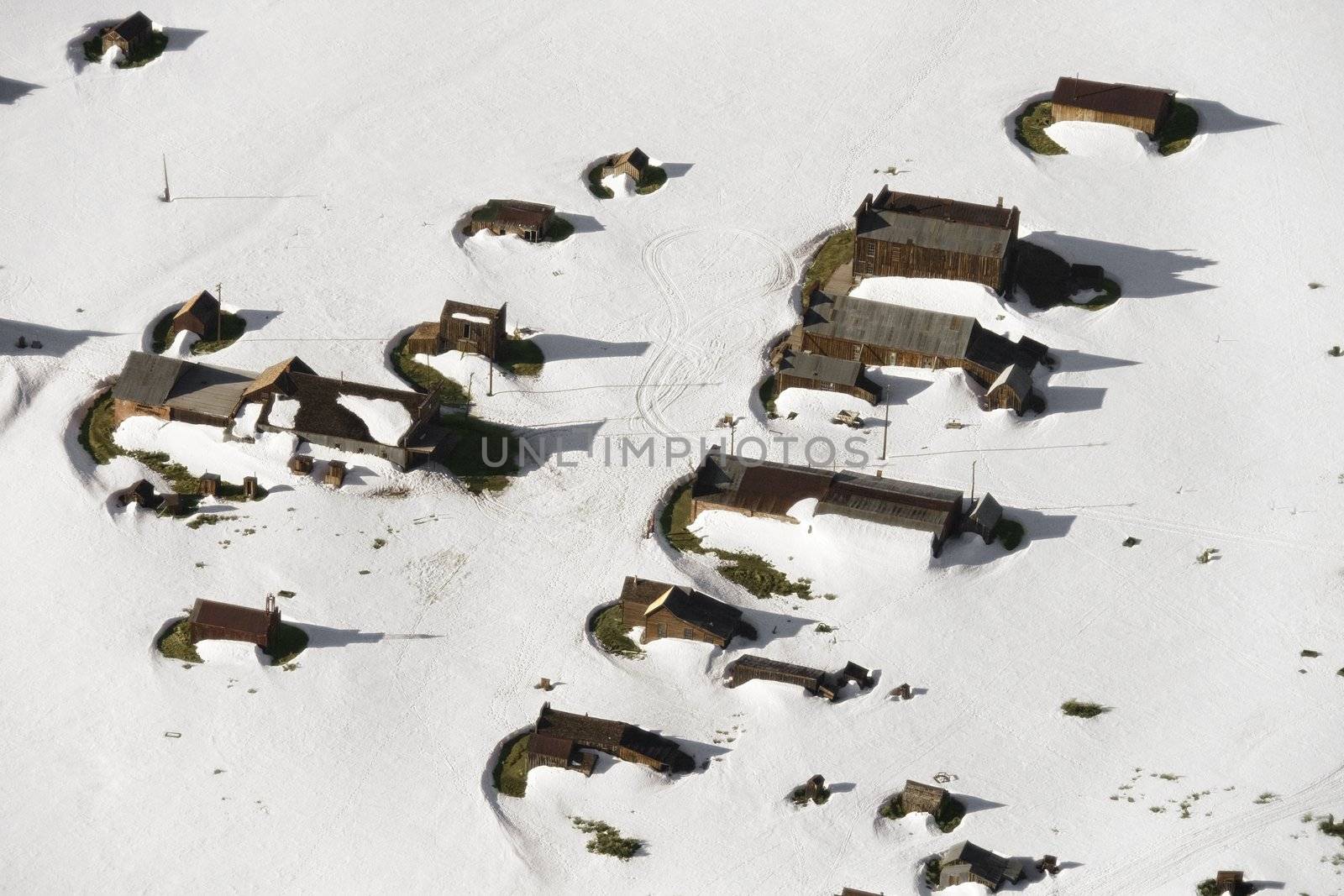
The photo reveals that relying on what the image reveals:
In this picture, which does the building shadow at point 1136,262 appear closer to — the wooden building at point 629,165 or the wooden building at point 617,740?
the wooden building at point 629,165

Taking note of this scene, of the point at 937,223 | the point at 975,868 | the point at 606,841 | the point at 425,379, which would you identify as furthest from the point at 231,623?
the point at 937,223

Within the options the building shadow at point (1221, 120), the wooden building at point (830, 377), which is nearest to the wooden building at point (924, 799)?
the wooden building at point (830, 377)

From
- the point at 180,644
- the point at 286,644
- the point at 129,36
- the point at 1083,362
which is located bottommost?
the point at 180,644

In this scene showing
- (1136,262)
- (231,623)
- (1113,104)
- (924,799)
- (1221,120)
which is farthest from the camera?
(1221,120)

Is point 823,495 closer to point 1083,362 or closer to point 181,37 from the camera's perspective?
point 1083,362

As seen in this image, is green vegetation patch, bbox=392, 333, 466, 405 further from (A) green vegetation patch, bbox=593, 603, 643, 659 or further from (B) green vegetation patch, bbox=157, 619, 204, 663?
(B) green vegetation patch, bbox=157, 619, 204, 663

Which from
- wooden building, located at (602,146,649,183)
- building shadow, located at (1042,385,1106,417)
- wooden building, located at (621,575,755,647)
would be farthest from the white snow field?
wooden building, located at (602,146,649,183)
